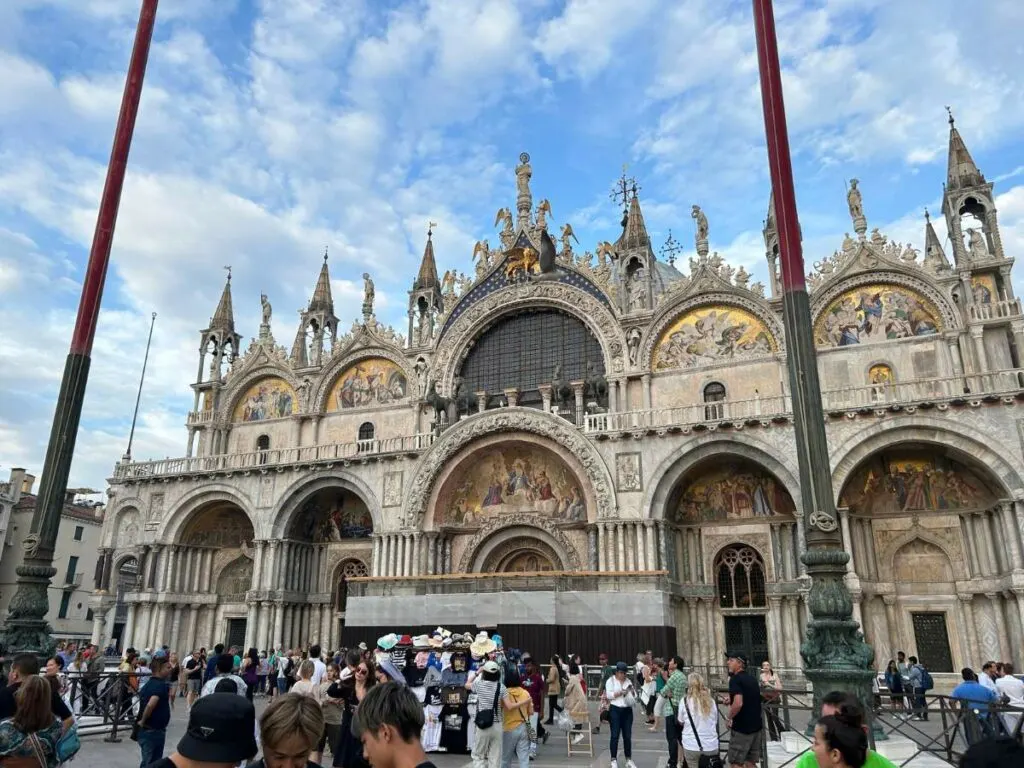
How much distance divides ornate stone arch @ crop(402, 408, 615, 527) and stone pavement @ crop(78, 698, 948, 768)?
11.7 m

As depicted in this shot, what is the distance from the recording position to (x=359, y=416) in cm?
3303

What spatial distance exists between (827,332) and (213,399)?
1048 inches

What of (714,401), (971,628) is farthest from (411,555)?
(971,628)

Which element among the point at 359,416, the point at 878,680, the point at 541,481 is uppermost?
the point at 359,416

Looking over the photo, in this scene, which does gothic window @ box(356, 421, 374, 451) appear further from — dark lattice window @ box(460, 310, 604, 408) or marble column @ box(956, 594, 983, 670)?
marble column @ box(956, 594, 983, 670)

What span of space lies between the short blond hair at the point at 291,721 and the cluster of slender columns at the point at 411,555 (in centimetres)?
2487

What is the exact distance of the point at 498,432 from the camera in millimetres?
27859

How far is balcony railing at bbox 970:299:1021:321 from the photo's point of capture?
24250mm

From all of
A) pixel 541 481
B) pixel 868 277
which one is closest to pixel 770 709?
pixel 541 481

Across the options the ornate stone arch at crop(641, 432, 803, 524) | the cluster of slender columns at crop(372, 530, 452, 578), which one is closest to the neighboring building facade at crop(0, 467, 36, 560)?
the cluster of slender columns at crop(372, 530, 452, 578)

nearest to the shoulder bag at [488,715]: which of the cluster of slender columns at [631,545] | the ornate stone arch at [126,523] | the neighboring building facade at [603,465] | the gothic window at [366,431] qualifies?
the neighboring building facade at [603,465]

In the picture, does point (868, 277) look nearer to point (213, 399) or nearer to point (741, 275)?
point (741, 275)

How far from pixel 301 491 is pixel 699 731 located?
80.3ft

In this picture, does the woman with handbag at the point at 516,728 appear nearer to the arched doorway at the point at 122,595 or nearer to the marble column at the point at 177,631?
the marble column at the point at 177,631
